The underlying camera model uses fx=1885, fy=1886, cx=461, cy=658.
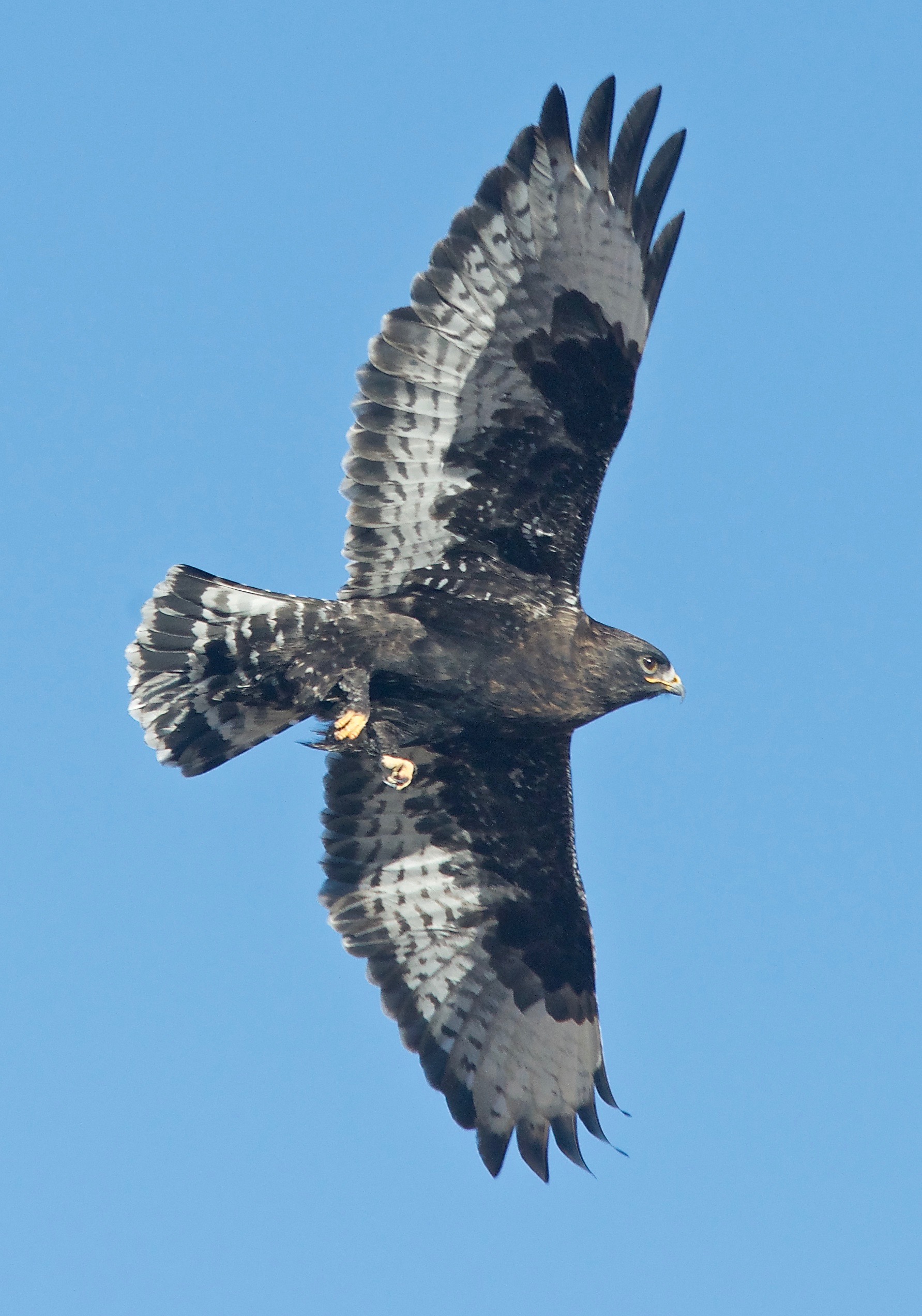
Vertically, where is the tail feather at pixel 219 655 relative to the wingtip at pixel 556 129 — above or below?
below

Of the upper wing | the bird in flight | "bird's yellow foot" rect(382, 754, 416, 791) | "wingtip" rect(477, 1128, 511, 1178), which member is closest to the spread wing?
"wingtip" rect(477, 1128, 511, 1178)

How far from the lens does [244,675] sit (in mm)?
10336

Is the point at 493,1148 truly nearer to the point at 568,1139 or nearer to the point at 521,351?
the point at 568,1139

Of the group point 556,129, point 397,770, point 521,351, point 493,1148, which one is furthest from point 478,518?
point 493,1148

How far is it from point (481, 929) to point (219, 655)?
2689 millimetres

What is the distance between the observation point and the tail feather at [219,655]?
10.2 metres

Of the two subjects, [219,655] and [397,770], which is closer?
[219,655]

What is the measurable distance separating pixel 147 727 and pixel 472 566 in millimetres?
2008

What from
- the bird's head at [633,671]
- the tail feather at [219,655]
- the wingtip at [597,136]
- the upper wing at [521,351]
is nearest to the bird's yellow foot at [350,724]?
the tail feather at [219,655]

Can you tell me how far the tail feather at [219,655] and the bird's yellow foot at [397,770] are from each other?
0.62 meters

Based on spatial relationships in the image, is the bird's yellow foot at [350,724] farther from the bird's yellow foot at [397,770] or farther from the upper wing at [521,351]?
the upper wing at [521,351]

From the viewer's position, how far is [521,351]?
10.1m

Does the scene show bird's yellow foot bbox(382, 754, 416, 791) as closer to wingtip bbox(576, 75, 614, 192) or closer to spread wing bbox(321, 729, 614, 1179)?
spread wing bbox(321, 729, 614, 1179)

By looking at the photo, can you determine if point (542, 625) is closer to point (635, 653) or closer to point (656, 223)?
point (635, 653)
